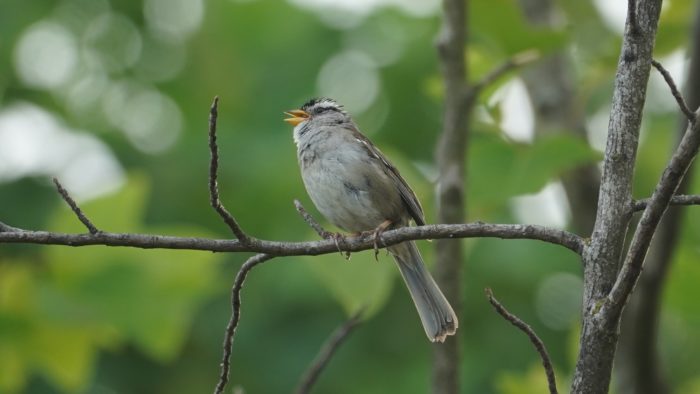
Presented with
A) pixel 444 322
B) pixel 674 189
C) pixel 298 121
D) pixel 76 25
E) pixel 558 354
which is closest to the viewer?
pixel 674 189

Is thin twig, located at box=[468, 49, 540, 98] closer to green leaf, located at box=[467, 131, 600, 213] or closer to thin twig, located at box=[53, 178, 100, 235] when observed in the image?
green leaf, located at box=[467, 131, 600, 213]

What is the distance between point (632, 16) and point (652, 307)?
9.72 feet

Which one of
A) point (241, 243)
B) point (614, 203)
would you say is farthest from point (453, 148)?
point (614, 203)

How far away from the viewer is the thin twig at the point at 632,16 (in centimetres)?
297

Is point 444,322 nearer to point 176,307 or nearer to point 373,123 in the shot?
point 176,307

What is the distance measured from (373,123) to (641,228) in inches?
294

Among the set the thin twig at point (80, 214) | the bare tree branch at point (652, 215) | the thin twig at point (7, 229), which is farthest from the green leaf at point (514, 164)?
the thin twig at point (7, 229)

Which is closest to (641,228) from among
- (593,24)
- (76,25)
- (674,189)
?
(674,189)

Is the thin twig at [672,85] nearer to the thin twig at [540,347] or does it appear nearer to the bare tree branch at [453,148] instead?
the thin twig at [540,347]

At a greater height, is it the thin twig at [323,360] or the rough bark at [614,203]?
the rough bark at [614,203]

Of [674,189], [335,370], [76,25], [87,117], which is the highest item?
[674,189]

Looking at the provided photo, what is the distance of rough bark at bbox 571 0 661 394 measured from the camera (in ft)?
9.68

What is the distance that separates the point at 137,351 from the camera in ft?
31.5

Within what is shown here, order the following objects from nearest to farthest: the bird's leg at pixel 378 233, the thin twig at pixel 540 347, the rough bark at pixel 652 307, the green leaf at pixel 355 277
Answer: the thin twig at pixel 540 347
the bird's leg at pixel 378 233
the green leaf at pixel 355 277
the rough bark at pixel 652 307
